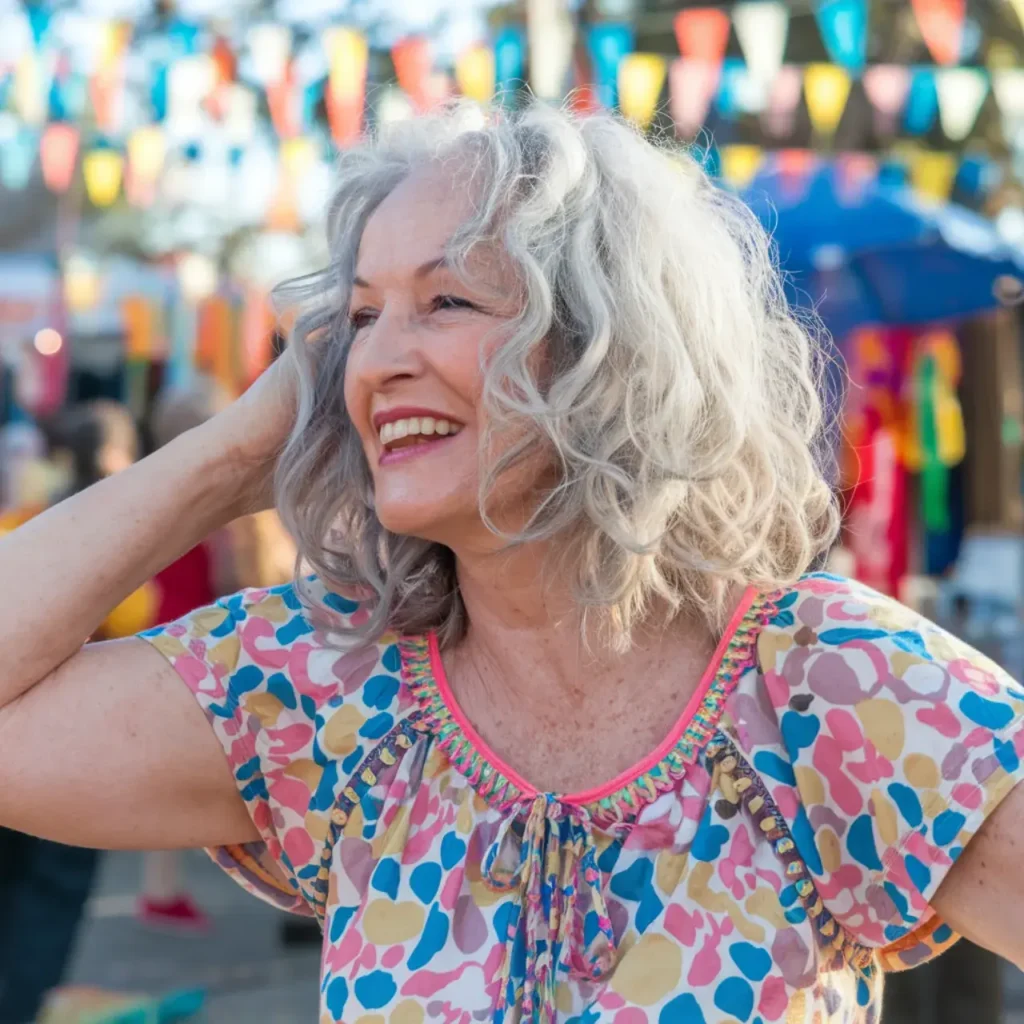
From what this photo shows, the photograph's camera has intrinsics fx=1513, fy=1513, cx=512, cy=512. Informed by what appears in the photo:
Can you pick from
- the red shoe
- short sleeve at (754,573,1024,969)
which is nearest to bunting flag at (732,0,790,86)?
the red shoe

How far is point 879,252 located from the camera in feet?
19.9

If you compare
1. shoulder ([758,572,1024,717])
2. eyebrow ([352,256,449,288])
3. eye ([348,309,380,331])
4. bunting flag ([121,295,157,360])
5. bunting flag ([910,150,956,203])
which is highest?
eyebrow ([352,256,449,288])

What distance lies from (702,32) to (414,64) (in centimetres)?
183

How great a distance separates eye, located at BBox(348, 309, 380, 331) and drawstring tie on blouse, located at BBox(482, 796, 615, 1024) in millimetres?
641

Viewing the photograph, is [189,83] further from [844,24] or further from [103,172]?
[844,24]

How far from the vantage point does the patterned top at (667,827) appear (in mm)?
1595

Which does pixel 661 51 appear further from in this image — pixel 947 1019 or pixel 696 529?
pixel 696 529

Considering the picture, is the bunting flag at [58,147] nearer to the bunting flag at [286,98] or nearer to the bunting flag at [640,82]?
the bunting flag at [286,98]

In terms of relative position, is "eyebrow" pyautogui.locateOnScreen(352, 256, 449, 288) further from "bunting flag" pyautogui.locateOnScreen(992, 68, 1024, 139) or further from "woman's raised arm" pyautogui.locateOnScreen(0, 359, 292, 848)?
"bunting flag" pyautogui.locateOnScreen(992, 68, 1024, 139)

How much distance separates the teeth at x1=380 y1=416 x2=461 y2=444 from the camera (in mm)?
1810

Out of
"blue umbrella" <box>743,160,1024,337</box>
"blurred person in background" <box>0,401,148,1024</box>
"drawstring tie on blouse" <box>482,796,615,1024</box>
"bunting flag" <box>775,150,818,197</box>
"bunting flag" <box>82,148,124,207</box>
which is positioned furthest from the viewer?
"bunting flag" <box>82,148,124,207</box>

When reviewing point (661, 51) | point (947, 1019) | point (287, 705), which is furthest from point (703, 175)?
point (661, 51)

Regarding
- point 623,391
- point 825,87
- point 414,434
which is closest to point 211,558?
point 825,87

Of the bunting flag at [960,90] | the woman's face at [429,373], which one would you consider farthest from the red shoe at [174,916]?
the bunting flag at [960,90]
